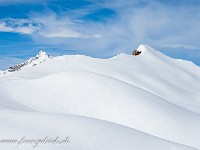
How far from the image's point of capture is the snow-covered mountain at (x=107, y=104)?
345 inches

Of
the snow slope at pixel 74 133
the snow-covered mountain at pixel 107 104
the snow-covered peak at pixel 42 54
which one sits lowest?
the snow slope at pixel 74 133

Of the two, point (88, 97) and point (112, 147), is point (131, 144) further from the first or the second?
point (88, 97)

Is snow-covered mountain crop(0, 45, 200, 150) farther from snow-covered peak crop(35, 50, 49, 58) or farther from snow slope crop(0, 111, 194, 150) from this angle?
snow-covered peak crop(35, 50, 49, 58)

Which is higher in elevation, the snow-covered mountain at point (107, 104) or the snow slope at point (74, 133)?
the snow-covered mountain at point (107, 104)

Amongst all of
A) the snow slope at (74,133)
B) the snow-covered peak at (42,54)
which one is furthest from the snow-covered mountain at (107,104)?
the snow-covered peak at (42,54)

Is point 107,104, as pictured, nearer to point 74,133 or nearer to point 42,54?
point 74,133

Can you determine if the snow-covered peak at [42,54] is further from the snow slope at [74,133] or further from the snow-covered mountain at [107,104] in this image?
the snow slope at [74,133]

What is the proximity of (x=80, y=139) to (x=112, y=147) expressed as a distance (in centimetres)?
86

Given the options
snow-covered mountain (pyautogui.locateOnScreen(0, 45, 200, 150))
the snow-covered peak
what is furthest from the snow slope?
the snow-covered peak

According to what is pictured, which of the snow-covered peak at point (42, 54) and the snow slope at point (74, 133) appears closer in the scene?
the snow slope at point (74, 133)

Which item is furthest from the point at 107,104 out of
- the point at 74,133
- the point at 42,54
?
the point at 42,54

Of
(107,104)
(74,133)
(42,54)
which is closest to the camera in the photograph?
(74,133)

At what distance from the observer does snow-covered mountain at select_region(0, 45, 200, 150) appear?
28.8ft

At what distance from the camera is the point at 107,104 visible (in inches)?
687
